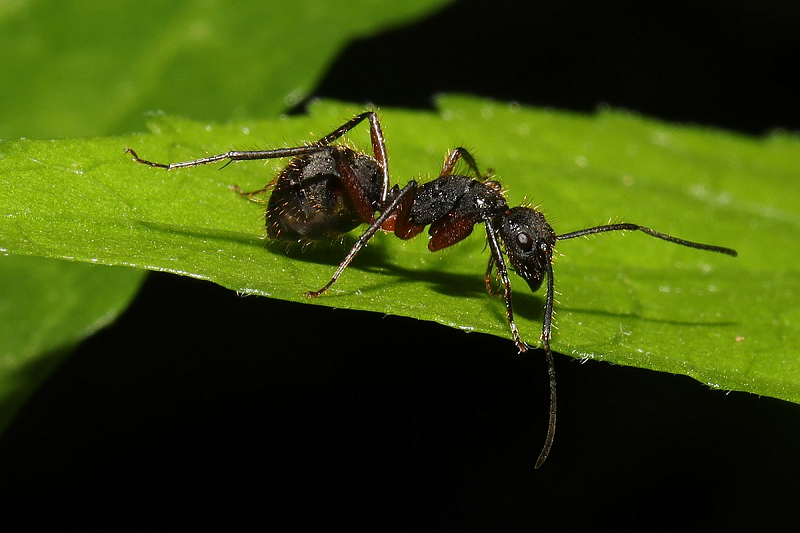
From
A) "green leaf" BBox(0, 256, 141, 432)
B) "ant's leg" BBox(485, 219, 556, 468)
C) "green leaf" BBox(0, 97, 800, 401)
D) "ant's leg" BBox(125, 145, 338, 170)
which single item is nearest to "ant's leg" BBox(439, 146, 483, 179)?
"green leaf" BBox(0, 97, 800, 401)

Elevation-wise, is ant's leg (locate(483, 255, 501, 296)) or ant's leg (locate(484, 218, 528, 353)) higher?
ant's leg (locate(484, 218, 528, 353))

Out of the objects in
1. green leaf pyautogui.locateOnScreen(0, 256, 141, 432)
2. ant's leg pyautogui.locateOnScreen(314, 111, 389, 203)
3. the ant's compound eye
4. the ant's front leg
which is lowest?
green leaf pyautogui.locateOnScreen(0, 256, 141, 432)

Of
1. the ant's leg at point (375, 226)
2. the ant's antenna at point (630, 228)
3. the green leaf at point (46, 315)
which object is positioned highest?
the ant's leg at point (375, 226)

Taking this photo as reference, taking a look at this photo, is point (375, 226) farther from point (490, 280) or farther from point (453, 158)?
point (453, 158)

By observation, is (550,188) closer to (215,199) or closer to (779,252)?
(779,252)

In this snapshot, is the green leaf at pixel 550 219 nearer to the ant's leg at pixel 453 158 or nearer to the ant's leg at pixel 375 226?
the ant's leg at pixel 375 226

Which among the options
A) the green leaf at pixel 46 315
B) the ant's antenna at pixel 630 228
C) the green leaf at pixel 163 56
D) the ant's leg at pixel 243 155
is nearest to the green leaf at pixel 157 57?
the green leaf at pixel 163 56

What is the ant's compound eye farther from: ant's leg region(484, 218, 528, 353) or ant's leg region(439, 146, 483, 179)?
ant's leg region(439, 146, 483, 179)
